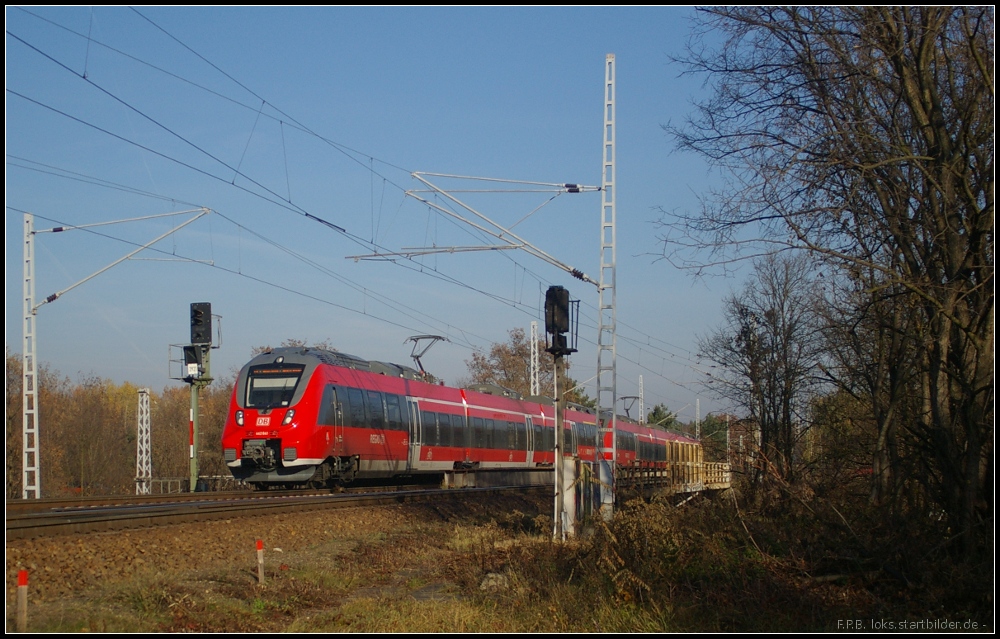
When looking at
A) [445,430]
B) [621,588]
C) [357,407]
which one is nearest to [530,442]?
[445,430]

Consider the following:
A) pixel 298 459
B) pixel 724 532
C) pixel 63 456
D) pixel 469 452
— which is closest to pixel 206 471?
pixel 63 456

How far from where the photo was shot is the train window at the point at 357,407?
22078 mm

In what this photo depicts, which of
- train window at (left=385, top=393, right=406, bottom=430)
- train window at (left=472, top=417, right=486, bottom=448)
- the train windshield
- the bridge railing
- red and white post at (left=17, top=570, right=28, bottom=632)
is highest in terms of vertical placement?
the train windshield

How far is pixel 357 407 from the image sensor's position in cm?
2234

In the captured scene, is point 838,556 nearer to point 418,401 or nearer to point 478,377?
point 418,401

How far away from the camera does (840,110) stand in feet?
33.7

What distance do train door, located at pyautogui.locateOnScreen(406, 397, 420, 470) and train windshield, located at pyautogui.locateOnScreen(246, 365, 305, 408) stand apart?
5.14 metres

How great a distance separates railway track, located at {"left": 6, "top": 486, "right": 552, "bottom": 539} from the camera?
37.2 feet

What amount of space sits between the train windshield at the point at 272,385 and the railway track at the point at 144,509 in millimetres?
2194

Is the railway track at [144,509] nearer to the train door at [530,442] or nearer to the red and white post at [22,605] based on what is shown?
the red and white post at [22,605]

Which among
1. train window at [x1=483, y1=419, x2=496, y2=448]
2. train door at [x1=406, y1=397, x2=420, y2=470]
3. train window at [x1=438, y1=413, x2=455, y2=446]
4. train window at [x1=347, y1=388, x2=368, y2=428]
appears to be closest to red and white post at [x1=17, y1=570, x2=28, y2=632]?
train window at [x1=347, y1=388, x2=368, y2=428]

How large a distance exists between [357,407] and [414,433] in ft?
11.9

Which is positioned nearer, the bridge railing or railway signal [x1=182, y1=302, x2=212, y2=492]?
the bridge railing

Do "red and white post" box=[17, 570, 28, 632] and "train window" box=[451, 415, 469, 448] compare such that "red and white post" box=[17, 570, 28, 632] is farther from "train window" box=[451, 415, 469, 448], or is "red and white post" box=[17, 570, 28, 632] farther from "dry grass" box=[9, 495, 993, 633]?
"train window" box=[451, 415, 469, 448]
